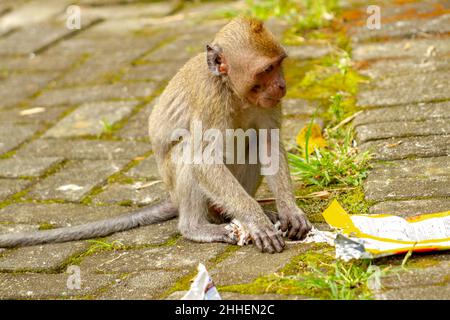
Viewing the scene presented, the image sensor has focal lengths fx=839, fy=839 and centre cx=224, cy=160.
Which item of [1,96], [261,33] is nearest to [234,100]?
[261,33]

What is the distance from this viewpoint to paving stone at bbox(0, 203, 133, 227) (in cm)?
520

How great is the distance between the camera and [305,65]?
23.6ft

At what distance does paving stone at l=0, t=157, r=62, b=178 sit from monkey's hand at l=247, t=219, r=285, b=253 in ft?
7.17

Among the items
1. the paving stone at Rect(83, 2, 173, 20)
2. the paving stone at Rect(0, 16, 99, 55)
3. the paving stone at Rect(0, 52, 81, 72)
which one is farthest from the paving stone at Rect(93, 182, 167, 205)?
the paving stone at Rect(83, 2, 173, 20)

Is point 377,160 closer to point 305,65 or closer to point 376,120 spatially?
point 376,120

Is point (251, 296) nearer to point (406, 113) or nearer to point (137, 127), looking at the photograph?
point (406, 113)

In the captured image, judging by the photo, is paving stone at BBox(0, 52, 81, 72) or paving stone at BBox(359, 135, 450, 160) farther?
paving stone at BBox(0, 52, 81, 72)

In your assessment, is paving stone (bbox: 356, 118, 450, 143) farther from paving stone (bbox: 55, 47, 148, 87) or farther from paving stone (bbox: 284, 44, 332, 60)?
paving stone (bbox: 55, 47, 148, 87)

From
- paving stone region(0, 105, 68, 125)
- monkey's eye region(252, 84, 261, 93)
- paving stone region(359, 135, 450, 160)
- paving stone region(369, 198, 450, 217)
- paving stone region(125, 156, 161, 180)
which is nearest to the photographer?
paving stone region(369, 198, 450, 217)

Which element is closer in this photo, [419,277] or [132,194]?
[419,277]

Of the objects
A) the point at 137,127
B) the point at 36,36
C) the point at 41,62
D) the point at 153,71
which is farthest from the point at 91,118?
the point at 36,36

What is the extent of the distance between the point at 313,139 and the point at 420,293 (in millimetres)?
2336

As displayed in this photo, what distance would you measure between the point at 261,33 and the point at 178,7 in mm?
5706

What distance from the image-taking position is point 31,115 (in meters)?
7.26
